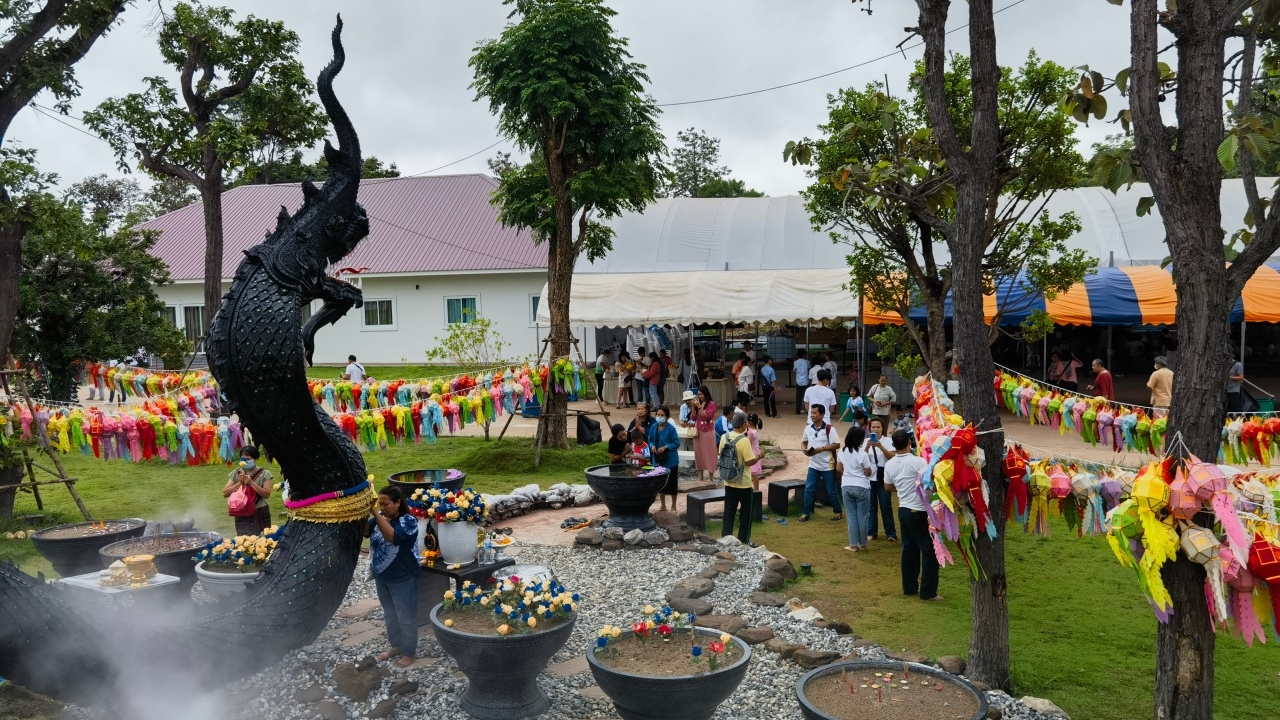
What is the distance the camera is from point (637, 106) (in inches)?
575

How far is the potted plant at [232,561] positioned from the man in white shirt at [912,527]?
5.15 m

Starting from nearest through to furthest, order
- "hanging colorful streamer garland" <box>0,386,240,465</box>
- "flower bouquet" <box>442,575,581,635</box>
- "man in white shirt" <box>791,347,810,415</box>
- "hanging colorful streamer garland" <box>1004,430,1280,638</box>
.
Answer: "hanging colorful streamer garland" <box>1004,430,1280,638</box>
"flower bouquet" <box>442,575,581,635</box>
"hanging colorful streamer garland" <box>0,386,240,465</box>
"man in white shirt" <box>791,347,810,415</box>

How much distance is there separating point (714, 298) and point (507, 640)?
14.9m

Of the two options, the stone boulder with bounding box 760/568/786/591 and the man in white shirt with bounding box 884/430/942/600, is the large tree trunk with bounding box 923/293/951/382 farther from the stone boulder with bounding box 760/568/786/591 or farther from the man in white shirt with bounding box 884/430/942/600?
the stone boulder with bounding box 760/568/786/591

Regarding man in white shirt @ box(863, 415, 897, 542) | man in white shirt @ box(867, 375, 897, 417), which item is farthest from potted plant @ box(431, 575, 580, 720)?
man in white shirt @ box(867, 375, 897, 417)

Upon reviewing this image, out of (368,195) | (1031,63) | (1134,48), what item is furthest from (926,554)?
(368,195)

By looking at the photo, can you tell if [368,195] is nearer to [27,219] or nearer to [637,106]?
[637,106]

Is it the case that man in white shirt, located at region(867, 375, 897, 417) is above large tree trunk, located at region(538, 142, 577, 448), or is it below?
below

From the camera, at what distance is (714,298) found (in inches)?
773

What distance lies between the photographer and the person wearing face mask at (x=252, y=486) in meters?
8.01

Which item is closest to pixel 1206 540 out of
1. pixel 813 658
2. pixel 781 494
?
pixel 813 658

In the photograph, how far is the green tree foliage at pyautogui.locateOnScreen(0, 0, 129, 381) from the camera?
27.9 ft

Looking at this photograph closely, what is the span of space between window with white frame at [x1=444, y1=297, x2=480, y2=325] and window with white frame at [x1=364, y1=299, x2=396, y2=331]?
193cm

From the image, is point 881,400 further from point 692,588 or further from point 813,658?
point 813,658
